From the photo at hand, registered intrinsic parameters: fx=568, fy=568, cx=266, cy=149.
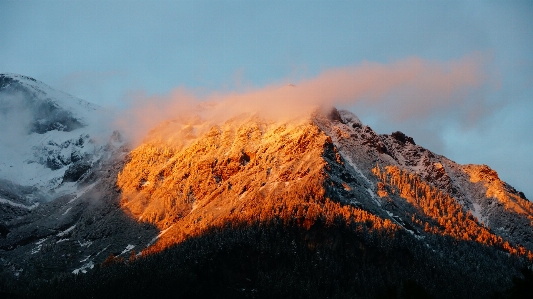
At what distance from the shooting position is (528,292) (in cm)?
8575

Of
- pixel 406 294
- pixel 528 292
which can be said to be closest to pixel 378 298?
pixel 406 294

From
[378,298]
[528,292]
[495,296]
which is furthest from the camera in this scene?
[378,298]

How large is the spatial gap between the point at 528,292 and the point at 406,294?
2513 centimetres

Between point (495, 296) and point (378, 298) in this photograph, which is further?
point (378, 298)

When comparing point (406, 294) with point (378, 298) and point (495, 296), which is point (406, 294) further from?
point (495, 296)

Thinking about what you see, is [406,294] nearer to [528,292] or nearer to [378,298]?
[378,298]

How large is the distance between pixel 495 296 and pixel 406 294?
50.8 ft

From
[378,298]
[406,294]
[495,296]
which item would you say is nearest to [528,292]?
[495,296]

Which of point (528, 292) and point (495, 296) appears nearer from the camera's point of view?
point (528, 292)

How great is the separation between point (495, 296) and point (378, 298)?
22.1 m

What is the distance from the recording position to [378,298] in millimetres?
112438

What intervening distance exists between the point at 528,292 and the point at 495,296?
15560 mm

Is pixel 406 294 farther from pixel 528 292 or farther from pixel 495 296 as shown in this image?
pixel 528 292

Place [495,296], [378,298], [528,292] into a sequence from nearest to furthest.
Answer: [528,292], [495,296], [378,298]
